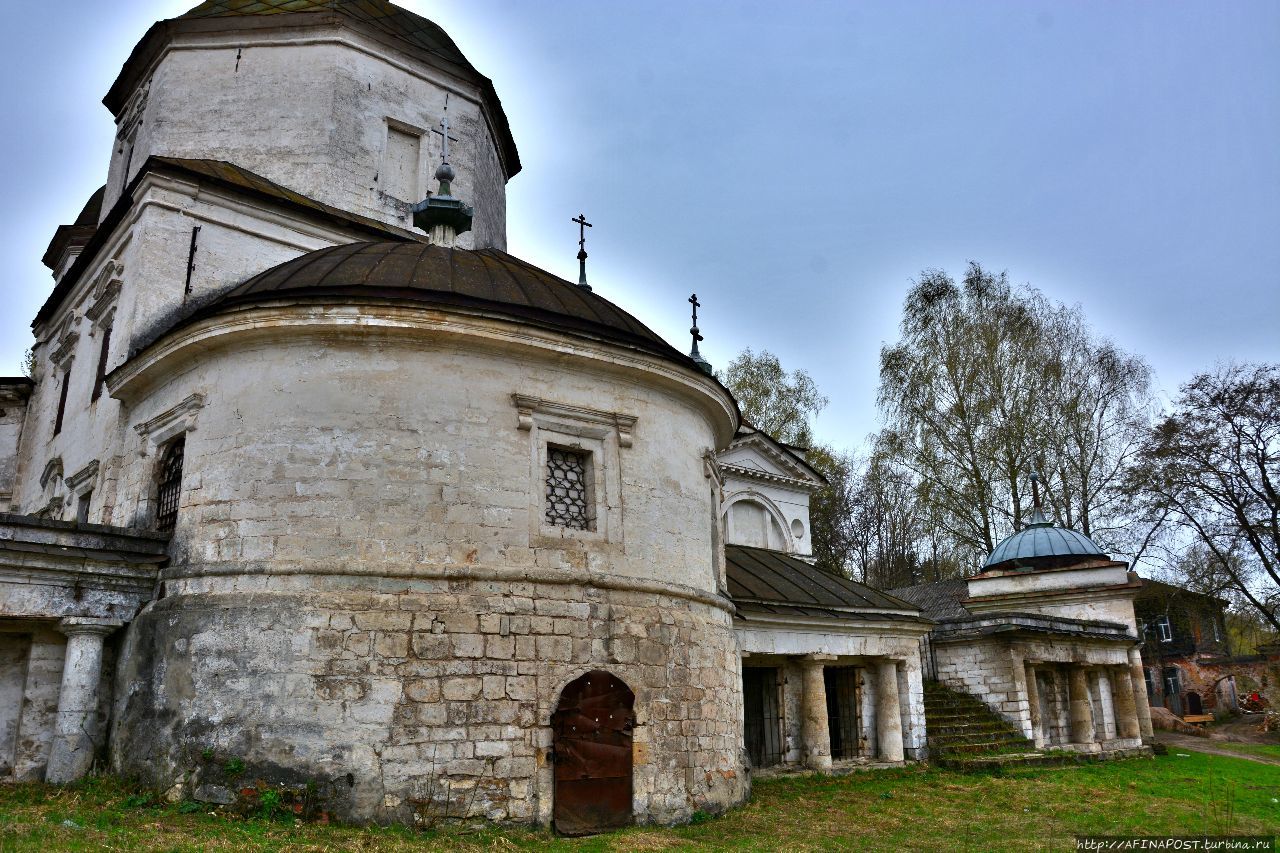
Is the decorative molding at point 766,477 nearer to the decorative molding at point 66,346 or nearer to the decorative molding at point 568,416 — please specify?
the decorative molding at point 568,416

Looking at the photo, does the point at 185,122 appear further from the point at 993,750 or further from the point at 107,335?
the point at 993,750

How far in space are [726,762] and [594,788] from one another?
2.06m

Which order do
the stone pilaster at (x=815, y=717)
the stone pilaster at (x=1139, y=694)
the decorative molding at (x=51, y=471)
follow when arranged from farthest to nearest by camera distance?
1. the stone pilaster at (x=1139, y=694)
2. the stone pilaster at (x=815, y=717)
3. the decorative molding at (x=51, y=471)

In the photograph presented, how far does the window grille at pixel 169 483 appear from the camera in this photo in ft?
32.4

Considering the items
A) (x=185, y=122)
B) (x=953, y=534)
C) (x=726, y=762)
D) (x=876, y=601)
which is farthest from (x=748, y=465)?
(x=185, y=122)

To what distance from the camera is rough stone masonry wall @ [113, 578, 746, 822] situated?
8.19 meters

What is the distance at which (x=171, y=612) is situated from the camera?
347 inches

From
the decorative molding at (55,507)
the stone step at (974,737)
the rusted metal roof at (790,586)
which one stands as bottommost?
the stone step at (974,737)

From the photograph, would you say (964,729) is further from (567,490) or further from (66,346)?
(66,346)

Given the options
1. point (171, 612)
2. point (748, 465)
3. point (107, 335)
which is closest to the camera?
point (171, 612)

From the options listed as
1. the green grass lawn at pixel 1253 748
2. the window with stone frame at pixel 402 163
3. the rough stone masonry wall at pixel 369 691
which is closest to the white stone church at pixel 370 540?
the rough stone masonry wall at pixel 369 691

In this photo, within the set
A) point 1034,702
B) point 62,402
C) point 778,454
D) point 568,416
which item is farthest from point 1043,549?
point 62,402

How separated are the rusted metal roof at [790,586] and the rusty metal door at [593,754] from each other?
152 inches

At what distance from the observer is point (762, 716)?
47.0 ft
